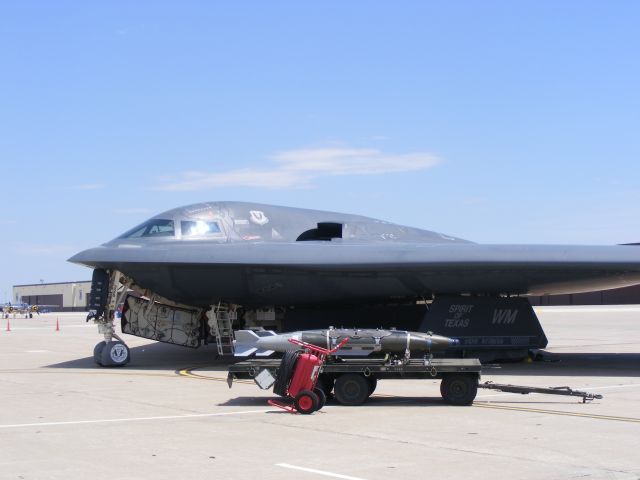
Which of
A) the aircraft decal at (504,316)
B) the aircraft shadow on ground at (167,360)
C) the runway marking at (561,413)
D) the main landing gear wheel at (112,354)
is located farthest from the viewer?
the aircraft shadow on ground at (167,360)

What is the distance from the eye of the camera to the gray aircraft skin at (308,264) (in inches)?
696

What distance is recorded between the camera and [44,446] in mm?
9023

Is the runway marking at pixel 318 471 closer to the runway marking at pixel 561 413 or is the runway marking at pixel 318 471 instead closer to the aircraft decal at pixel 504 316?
the runway marking at pixel 561 413

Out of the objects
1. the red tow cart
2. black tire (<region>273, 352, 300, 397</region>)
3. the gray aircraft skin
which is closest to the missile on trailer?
the red tow cart

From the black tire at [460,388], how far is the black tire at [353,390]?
1.16 metres

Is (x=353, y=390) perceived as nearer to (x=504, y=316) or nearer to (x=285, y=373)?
(x=285, y=373)

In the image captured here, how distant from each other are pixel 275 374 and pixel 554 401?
4.27 metres

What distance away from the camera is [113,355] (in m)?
19.5

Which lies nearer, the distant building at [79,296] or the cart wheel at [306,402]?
the cart wheel at [306,402]

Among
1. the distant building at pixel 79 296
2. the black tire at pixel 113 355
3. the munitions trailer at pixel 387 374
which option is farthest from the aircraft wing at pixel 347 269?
the distant building at pixel 79 296

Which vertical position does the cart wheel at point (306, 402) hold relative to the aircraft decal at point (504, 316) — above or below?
below

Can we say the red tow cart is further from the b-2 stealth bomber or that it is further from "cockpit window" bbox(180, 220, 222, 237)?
"cockpit window" bbox(180, 220, 222, 237)

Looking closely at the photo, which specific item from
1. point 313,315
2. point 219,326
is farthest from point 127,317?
point 313,315

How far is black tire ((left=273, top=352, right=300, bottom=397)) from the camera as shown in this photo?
473 inches
